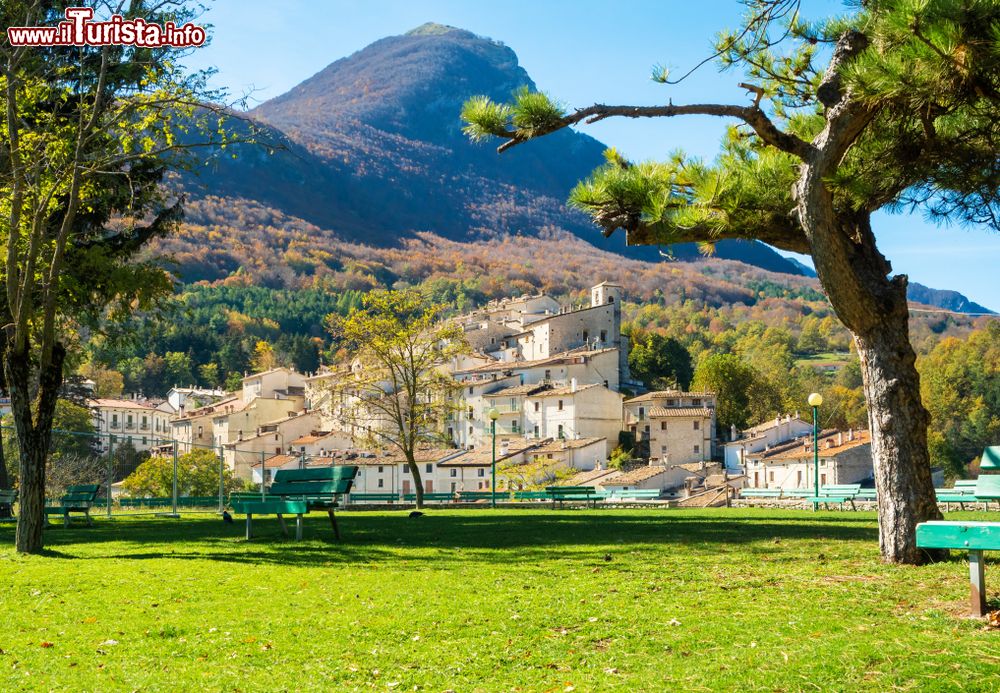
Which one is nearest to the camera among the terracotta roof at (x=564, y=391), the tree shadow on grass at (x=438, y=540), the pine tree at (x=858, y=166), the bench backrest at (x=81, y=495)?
the pine tree at (x=858, y=166)

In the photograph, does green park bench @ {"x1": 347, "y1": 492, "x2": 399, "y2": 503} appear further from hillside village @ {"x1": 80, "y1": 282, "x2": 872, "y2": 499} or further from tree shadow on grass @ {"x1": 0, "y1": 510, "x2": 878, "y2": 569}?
tree shadow on grass @ {"x1": 0, "y1": 510, "x2": 878, "y2": 569}

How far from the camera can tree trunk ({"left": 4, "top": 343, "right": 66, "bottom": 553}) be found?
1241 cm

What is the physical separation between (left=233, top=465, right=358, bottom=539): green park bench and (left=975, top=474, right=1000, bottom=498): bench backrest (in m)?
8.41

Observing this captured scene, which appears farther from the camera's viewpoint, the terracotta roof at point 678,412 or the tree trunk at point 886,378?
the terracotta roof at point 678,412

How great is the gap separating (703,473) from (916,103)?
234 feet

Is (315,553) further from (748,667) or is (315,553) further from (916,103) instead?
(916,103)

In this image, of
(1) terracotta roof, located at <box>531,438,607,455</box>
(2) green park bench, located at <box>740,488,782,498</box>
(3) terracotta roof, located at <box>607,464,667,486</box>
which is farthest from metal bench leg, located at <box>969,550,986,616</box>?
(1) terracotta roof, located at <box>531,438,607,455</box>

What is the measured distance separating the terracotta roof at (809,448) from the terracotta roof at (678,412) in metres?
7.15

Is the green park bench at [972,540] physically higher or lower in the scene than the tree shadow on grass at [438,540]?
higher

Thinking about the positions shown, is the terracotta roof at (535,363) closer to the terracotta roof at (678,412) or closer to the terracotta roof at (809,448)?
the terracotta roof at (678,412)

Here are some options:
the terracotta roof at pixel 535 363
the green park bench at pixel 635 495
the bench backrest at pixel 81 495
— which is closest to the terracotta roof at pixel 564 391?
the terracotta roof at pixel 535 363

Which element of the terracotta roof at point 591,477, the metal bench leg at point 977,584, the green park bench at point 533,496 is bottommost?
the terracotta roof at point 591,477

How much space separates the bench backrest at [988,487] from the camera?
12951mm

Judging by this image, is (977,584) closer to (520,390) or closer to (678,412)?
(678,412)
